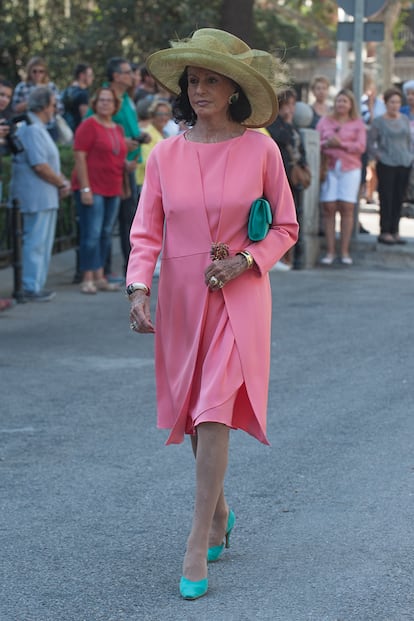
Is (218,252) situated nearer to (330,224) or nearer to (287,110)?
(287,110)

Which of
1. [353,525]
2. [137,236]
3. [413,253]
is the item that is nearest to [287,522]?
[353,525]

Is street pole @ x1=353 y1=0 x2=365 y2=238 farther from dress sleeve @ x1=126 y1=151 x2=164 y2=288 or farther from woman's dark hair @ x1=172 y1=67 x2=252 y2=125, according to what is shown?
dress sleeve @ x1=126 y1=151 x2=164 y2=288

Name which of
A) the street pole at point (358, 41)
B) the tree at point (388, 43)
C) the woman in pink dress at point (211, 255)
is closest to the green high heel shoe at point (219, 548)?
the woman in pink dress at point (211, 255)

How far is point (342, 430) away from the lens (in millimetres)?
7195

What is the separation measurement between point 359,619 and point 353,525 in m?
1.09

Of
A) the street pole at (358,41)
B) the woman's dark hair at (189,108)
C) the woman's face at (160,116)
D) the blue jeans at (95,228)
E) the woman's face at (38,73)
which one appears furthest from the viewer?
the street pole at (358,41)

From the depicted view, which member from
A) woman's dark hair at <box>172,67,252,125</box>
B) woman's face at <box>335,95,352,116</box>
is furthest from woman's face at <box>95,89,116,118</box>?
woman's dark hair at <box>172,67,252,125</box>

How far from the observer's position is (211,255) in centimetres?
473

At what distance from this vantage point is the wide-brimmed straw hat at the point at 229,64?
466 centimetres

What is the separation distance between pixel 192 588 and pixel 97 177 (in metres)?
8.10

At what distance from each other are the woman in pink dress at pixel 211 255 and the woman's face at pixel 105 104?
7.25 metres

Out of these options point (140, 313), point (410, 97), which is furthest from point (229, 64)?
point (410, 97)

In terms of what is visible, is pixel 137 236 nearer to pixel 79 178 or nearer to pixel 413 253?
pixel 79 178

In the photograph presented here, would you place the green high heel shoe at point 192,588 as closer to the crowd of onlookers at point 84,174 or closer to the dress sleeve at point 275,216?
the dress sleeve at point 275,216
